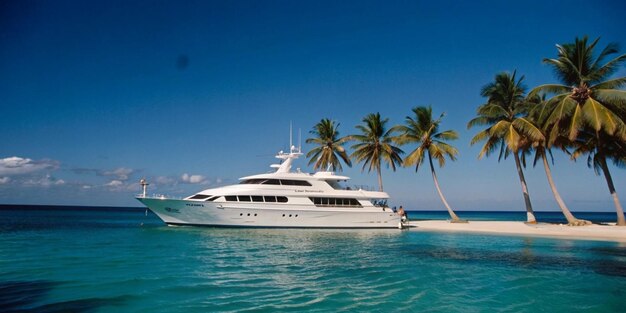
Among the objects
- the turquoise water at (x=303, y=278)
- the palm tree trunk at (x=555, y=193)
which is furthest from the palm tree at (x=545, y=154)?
the turquoise water at (x=303, y=278)

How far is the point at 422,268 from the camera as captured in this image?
11.3m

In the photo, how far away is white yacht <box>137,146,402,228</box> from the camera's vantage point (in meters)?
23.0

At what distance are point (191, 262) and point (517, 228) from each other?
2288cm

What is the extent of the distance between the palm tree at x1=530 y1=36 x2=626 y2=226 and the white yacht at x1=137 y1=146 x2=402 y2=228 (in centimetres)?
1246

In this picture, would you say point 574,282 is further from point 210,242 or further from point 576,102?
point 576,102

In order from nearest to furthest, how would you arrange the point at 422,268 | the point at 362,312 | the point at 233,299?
1. the point at 362,312
2. the point at 233,299
3. the point at 422,268

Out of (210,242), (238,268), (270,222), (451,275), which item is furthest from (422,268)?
(270,222)

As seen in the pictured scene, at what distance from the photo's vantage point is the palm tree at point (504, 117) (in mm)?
25938

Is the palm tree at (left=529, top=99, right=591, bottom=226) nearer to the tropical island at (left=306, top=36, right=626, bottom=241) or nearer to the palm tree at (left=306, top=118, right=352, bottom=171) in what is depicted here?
the tropical island at (left=306, top=36, right=626, bottom=241)

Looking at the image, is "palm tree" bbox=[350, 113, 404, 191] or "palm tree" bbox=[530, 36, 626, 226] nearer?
"palm tree" bbox=[530, 36, 626, 226]

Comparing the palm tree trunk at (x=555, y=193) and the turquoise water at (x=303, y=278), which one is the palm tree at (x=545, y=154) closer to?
the palm tree trunk at (x=555, y=193)

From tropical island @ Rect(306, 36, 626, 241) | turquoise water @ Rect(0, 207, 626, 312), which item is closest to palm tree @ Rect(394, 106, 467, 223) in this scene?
tropical island @ Rect(306, 36, 626, 241)

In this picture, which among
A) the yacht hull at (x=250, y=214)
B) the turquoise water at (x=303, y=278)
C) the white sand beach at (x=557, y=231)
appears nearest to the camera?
the turquoise water at (x=303, y=278)

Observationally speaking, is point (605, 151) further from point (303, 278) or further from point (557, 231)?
point (303, 278)
